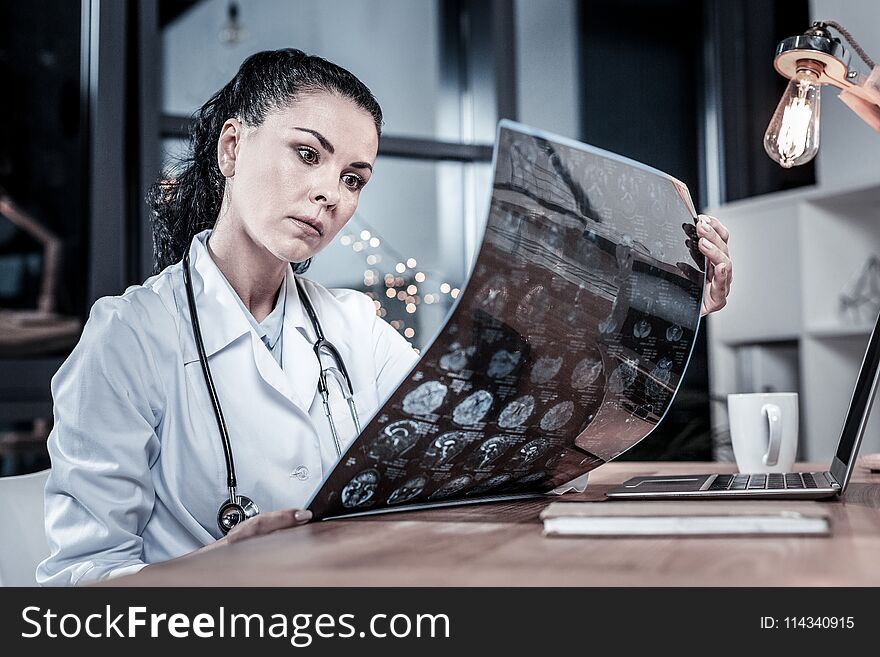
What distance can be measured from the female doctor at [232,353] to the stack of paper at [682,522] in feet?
0.86

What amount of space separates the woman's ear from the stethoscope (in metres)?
0.17

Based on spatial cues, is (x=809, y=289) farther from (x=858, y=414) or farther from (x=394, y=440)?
(x=394, y=440)

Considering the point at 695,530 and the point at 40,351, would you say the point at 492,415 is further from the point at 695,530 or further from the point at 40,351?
the point at 40,351

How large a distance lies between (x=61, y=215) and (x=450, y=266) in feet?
→ 4.00

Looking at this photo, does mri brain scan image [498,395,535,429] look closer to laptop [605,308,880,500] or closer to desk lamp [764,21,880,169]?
laptop [605,308,880,500]

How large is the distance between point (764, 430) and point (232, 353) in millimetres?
685

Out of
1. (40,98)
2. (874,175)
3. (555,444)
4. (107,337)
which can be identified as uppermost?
(40,98)

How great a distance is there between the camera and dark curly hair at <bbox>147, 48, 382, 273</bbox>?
1.37 m

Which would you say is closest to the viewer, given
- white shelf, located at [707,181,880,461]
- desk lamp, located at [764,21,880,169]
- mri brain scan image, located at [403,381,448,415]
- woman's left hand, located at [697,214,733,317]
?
mri brain scan image, located at [403,381,448,415]

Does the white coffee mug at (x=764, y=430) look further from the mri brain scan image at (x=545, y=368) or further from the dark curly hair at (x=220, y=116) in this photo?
the dark curly hair at (x=220, y=116)

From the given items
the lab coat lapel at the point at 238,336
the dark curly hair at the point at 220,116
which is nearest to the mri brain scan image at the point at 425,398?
the lab coat lapel at the point at 238,336

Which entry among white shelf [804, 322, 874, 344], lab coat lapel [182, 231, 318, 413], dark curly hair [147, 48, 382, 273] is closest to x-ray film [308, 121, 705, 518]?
lab coat lapel [182, 231, 318, 413]

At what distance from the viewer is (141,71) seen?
254 centimetres

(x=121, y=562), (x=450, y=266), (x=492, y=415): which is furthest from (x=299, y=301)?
(x=450, y=266)
